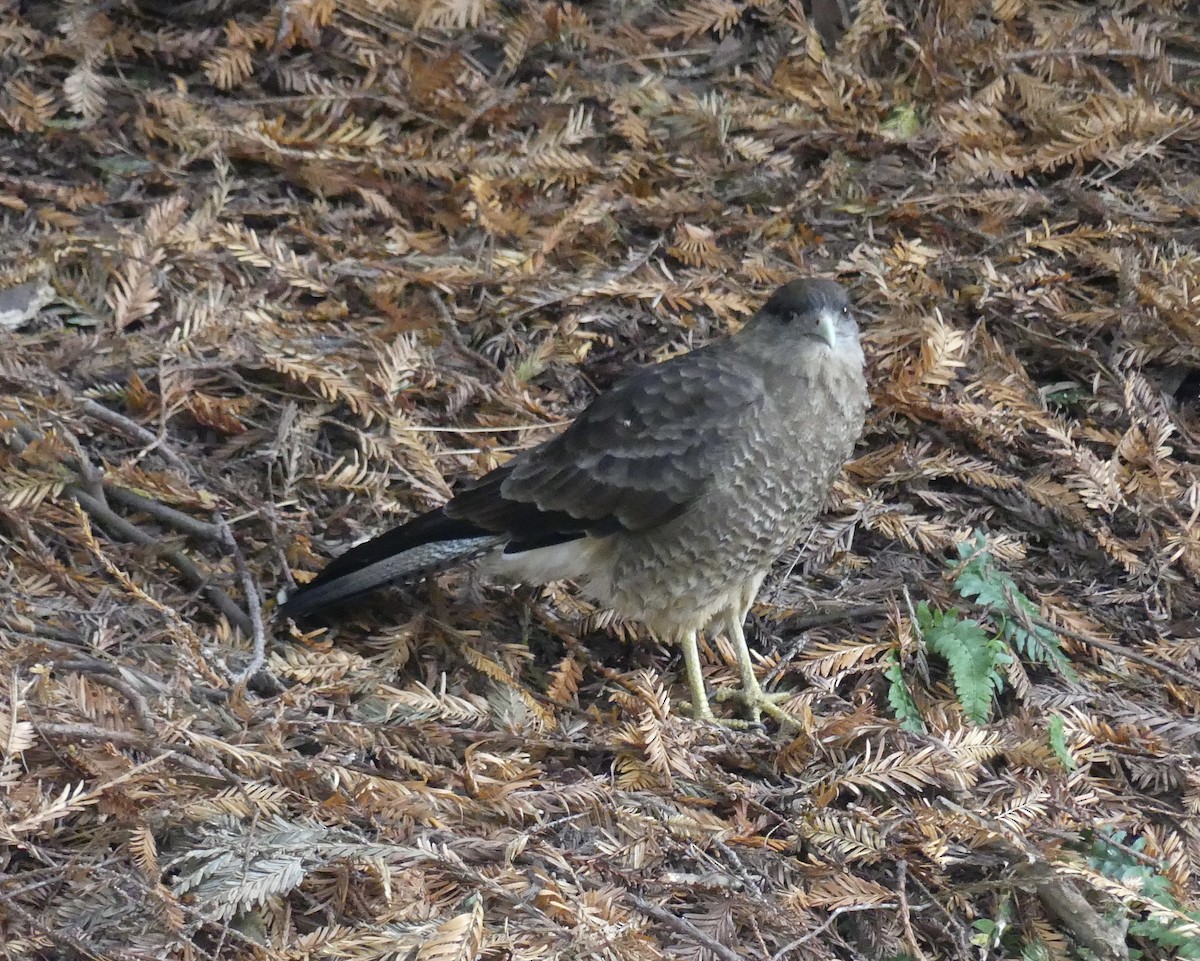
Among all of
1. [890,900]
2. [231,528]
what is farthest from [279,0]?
[890,900]

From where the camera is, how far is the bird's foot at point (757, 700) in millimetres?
3617

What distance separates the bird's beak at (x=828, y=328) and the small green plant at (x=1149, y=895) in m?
1.45

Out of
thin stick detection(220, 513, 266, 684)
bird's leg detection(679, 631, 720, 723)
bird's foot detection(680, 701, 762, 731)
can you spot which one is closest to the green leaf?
bird's foot detection(680, 701, 762, 731)

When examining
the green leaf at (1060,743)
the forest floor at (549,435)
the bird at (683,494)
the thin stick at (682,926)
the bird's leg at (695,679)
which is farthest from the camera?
the bird's leg at (695,679)

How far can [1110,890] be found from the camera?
2.64 meters

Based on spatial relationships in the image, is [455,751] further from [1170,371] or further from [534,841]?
[1170,371]

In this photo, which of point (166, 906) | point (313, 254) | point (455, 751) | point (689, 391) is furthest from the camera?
point (313, 254)

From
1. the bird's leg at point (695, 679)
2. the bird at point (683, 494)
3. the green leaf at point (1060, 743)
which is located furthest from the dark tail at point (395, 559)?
the green leaf at point (1060, 743)

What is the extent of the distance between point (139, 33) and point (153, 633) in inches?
112

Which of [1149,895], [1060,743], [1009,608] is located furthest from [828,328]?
[1149,895]

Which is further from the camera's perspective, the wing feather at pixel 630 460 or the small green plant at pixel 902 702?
the wing feather at pixel 630 460

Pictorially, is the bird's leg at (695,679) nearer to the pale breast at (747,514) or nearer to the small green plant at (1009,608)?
the pale breast at (747,514)

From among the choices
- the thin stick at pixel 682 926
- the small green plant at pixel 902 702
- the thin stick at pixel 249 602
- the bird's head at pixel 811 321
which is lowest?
the thin stick at pixel 249 602

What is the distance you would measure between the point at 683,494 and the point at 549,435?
76 centimetres
